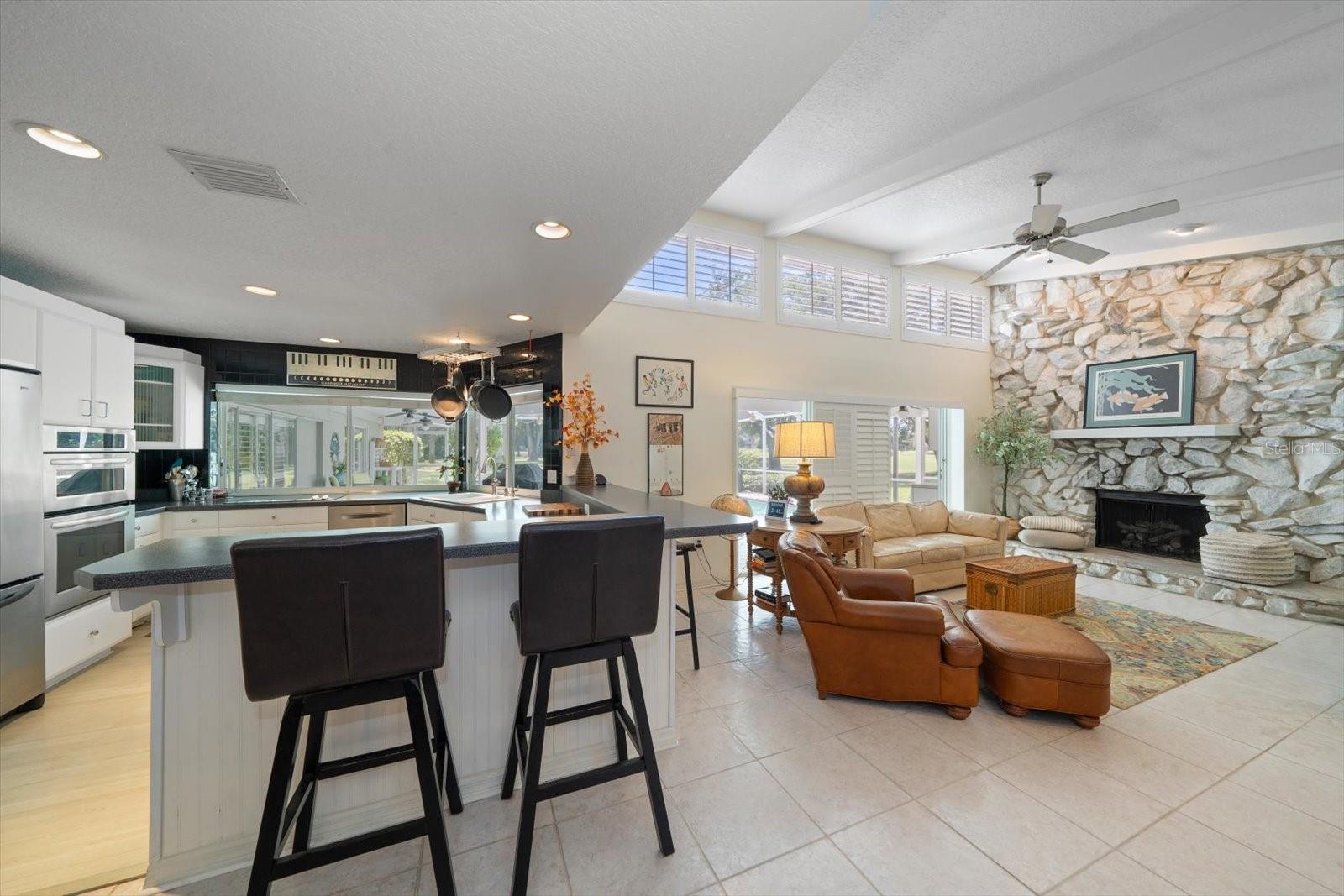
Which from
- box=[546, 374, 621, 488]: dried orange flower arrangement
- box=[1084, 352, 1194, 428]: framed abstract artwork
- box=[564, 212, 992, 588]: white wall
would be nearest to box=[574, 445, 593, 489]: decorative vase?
box=[546, 374, 621, 488]: dried orange flower arrangement

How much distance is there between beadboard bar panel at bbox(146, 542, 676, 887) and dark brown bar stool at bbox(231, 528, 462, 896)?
0.32 meters

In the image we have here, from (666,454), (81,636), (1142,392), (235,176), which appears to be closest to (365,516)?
(81,636)

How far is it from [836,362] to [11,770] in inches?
252

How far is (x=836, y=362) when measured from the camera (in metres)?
5.67

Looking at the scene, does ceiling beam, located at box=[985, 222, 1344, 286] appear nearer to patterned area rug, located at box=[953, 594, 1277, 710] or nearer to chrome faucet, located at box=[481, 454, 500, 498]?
patterned area rug, located at box=[953, 594, 1277, 710]

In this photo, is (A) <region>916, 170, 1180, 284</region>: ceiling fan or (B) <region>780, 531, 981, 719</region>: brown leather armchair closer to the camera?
(B) <region>780, 531, 981, 719</region>: brown leather armchair

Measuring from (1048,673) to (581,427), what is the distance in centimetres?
329

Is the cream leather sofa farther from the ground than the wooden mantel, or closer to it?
closer to it

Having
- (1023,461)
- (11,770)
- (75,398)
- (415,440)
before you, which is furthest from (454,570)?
(1023,461)

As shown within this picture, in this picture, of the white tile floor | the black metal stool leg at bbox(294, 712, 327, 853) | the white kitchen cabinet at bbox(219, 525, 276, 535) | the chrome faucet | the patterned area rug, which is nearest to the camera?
the black metal stool leg at bbox(294, 712, 327, 853)

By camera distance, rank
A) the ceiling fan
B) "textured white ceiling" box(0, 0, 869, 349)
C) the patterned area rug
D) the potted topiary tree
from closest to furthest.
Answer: "textured white ceiling" box(0, 0, 869, 349) < the patterned area rug < the ceiling fan < the potted topiary tree

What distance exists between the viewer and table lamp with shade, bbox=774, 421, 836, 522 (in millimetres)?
3801

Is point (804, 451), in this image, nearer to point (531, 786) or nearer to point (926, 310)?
point (531, 786)

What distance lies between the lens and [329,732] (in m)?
1.66
